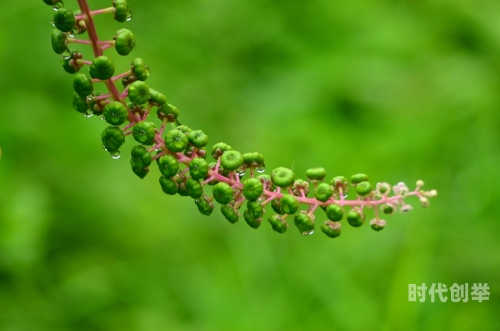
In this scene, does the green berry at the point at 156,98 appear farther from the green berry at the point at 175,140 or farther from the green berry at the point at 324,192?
the green berry at the point at 324,192

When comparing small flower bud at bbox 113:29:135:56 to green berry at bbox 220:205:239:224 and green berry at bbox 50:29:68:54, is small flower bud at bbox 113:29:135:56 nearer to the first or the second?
green berry at bbox 50:29:68:54

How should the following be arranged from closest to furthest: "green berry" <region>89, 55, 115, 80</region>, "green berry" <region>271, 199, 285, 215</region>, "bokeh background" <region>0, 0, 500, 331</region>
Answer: "green berry" <region>89, 55, 115, 80</region> < "green berry" <region>271, 199, 285, 215</region> < "bokeh background" <region>0, 0, 500, 331</region>

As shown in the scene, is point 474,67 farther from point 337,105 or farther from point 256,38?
point 256,38

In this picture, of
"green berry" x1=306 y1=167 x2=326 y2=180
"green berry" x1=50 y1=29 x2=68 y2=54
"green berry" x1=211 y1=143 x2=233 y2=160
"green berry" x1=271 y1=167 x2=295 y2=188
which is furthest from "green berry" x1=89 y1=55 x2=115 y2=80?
"green berry" x1=306 y1=167 x2=326 y2=180

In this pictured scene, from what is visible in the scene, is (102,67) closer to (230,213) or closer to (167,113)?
(167,113)

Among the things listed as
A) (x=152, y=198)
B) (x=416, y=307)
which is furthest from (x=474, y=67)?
(x=152, y=198)

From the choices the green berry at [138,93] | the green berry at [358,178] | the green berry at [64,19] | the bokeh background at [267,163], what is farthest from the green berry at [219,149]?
the bokeh background at [267,163]

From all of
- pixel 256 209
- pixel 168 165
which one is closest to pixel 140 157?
pixel 168 165
